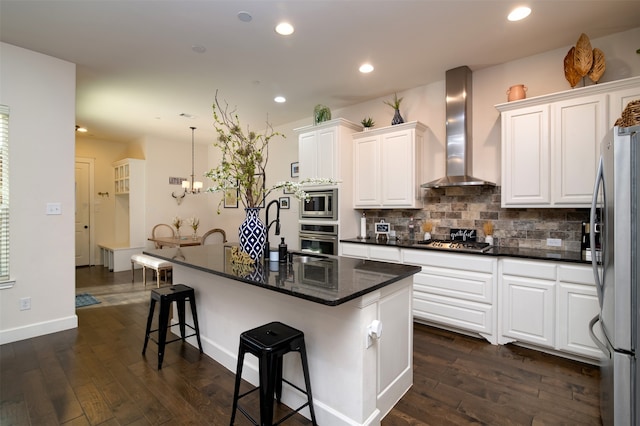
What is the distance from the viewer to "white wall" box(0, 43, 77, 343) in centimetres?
306

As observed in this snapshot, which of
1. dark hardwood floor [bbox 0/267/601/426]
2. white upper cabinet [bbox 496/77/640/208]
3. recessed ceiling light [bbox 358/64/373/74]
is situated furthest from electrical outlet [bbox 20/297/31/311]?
white upper cabinet [bbox 496/77/640/208]

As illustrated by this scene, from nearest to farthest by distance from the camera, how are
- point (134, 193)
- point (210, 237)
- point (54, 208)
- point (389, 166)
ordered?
point (54, 208)
point (389, 166)
point (210, 237)
point (134, 193)

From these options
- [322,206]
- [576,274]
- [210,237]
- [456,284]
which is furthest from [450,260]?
[210,237]

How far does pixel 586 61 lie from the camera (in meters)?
2.75

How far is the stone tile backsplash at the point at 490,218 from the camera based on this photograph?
10.0ft

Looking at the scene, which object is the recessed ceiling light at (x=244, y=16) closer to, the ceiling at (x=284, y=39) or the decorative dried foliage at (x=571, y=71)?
the ceiling at (x=284, y=39)

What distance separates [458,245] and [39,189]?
4.56 m

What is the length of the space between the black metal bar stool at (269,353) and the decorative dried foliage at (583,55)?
3358mm

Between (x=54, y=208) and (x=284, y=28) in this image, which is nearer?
(x=284, y=28)

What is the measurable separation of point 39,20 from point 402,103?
3.91 metres

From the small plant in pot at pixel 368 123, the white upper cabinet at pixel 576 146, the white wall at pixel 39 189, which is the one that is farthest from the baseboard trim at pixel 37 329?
the white upper cabinet at pixel 576 146

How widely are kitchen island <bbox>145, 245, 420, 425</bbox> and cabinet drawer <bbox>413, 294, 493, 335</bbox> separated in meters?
1.19

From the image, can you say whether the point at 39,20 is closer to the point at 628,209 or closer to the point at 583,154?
the point at 628,209

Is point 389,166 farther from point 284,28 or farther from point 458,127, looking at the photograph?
point 284,28
